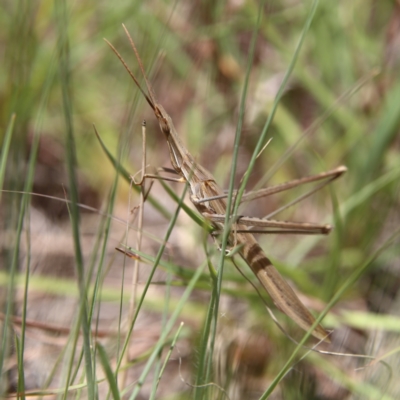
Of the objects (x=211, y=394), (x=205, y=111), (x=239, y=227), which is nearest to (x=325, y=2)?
(x=205, y=111)

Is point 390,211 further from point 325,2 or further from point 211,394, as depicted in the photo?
point 211,394

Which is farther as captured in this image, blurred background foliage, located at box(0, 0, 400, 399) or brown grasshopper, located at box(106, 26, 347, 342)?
blurred background foliage, located at box(0, 0, 400, 399)

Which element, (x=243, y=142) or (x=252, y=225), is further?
(x=243, y=142)

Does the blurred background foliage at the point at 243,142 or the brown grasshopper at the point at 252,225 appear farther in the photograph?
the blurred background foliage at the point at 243,142

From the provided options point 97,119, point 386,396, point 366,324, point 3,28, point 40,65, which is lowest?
point 386,396

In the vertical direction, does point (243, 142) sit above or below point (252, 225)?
above
